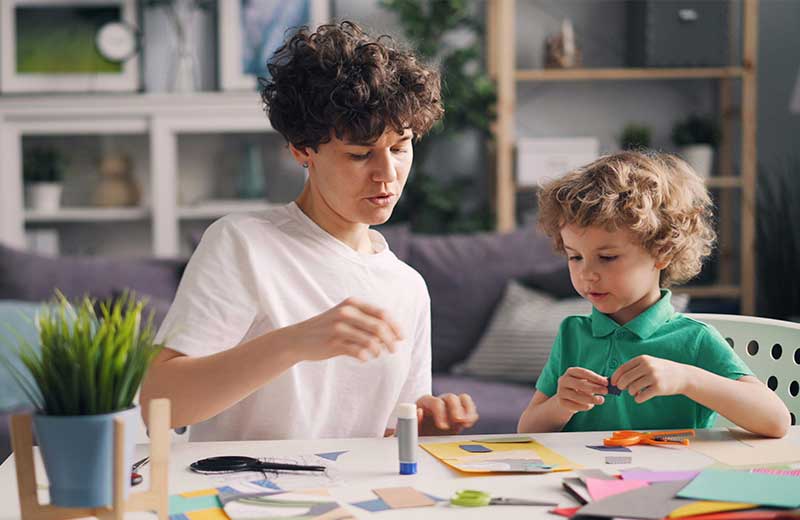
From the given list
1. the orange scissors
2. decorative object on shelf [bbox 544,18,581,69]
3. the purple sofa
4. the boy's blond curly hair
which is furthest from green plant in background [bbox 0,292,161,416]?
Answer: decorative object on shelf [bbox 544,18,581,69]

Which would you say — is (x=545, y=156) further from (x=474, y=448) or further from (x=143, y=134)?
(x=474, y=448)

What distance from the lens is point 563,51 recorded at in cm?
397

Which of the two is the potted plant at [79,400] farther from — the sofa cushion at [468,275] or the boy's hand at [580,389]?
the sofa cushion at [468,275]

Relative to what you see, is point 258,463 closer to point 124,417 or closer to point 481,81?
point 124,417

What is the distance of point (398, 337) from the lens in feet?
3.67

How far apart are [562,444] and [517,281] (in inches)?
78.0

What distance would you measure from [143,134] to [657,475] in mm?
3167

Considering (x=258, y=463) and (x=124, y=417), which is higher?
(x=124, y=417)

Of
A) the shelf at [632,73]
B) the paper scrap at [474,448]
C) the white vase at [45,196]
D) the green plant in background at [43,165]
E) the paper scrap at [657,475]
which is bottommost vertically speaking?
the paper scrap at [474,448]

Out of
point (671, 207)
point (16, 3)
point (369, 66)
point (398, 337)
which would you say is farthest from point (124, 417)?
point (16, 3)

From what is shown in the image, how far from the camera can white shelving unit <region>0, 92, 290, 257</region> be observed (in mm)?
3846

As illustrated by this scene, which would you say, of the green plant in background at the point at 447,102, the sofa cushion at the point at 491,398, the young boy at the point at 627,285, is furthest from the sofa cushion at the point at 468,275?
the young boy at the point at 627,285

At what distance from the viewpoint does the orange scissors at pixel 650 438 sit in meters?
1.32

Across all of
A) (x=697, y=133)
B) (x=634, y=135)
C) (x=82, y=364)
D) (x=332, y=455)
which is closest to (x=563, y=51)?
(x=634, y=135)
